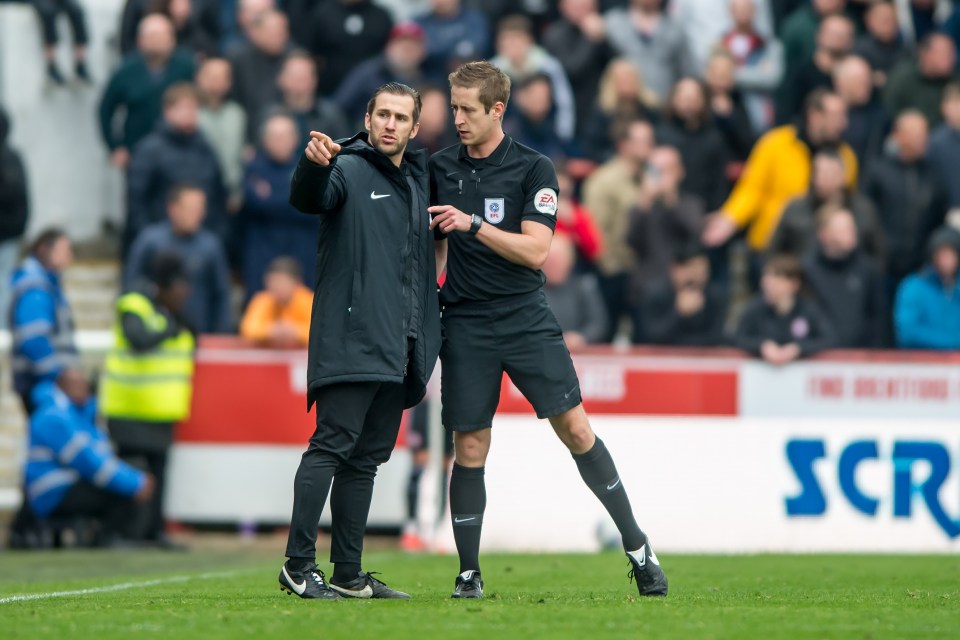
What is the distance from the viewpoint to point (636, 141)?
1603 cm

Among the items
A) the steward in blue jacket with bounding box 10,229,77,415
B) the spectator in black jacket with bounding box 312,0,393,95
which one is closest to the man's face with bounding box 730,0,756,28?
the spectator in black jacket with bounding box 312,0,393,95

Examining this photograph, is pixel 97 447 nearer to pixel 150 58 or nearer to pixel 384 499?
→ pixel 384 499

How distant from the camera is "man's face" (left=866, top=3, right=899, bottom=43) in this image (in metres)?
17.6

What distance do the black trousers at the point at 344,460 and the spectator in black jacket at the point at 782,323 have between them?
6561mm

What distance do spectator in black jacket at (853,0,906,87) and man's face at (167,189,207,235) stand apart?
21.6 ft

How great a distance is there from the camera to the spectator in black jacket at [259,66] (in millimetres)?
16391

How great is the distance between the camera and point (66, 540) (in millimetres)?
13898

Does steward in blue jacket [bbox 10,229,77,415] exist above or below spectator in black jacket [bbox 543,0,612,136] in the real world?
below

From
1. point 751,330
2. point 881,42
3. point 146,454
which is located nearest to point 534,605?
point 146,454

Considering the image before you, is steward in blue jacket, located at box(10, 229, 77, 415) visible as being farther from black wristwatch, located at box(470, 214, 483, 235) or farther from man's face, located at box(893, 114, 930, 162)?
man's face, located at box(893, 114, 930, 162)

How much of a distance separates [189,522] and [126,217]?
2.96m

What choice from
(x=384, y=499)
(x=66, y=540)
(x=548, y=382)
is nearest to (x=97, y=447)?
(x=66, y=540)

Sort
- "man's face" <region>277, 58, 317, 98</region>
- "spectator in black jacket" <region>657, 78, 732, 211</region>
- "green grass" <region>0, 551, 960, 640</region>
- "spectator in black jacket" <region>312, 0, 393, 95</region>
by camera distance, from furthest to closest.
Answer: "spectator in black jacket" <region>312, 0, 393, 95</region> → "spectator in black jacket" <region>657, 78, 732, 211</region> → "man's face" <region>277, 58, 317, 98</region> → "green grass" <region>0, 551, 960, 640</region>

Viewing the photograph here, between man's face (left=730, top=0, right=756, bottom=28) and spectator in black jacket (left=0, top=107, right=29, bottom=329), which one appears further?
man's face (left=730, top=0, right=756, bottom=28)
